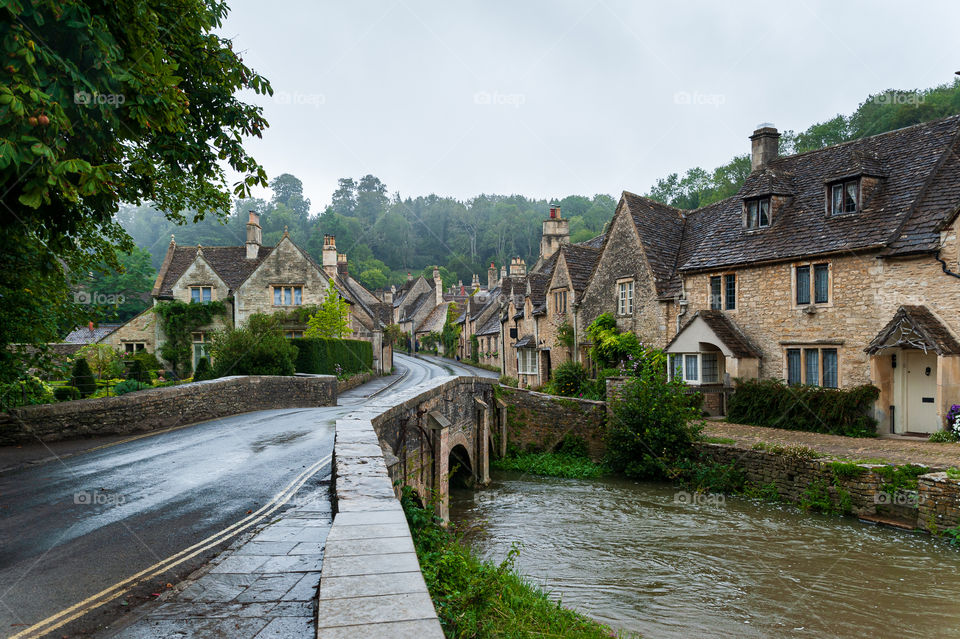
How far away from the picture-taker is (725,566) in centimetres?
1286

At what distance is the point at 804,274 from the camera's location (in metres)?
21.1

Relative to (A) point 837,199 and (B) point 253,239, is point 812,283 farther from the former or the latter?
(B) point 253,239

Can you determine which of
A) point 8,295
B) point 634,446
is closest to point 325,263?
point 634,446

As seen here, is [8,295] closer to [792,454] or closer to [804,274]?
[792,454]

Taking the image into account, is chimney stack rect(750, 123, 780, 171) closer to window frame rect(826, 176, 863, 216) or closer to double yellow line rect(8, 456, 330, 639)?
window frame rect(826, 176, 863, 216)

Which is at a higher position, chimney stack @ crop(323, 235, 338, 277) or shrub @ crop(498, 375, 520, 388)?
chimney stack @ crop(323, 235, 338, 277)

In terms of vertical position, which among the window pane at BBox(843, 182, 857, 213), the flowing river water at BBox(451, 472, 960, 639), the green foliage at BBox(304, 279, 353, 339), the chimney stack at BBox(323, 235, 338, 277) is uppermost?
the chimney stack at BBox(323, 235, 338, 277)

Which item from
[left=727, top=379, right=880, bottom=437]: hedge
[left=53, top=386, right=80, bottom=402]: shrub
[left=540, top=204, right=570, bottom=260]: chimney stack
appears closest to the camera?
[left=53, top=386, right=80, bottom=402]: shrub

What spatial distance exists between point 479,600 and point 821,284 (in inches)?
746

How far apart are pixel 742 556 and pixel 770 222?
1438cm

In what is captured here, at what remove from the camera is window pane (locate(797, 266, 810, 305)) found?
68.8 feet

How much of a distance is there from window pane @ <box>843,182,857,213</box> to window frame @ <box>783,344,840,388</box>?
4843 millimetres

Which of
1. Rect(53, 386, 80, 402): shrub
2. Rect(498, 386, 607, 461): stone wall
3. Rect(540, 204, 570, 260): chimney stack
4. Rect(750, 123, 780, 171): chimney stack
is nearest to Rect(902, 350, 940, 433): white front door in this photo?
Rect(498, 386, 607, 461): stone wall

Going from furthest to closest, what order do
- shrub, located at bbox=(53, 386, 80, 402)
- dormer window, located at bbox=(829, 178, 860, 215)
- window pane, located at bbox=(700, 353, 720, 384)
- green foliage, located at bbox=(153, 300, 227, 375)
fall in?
1. green foliage, located at bbox=(153, 300, 227, 375)
2. window pane, located at bbox=(700, 353, 720, 384)
3. dormer window, located at bbox=(829, 178, 860, 215)
4. shrub, located at bbox=(53, 386, 80, 402)
